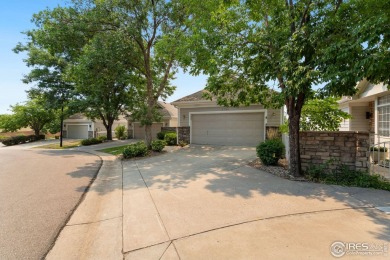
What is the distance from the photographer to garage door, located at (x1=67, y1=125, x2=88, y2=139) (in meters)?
29.4

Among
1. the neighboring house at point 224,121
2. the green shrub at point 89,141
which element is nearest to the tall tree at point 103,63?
the neighboring house at point 224,121

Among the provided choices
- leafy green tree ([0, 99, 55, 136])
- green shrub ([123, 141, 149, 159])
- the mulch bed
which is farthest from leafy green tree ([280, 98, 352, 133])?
leafy green tree ([0, 99, 55, 136])

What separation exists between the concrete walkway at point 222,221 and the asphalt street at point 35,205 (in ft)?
0.96

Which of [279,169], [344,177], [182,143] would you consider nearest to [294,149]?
Result: [279,169]

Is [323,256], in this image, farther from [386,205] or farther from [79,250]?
[79,250]

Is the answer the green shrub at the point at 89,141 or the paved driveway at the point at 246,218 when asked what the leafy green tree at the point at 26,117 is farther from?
the paved driveway at the point at 246,218

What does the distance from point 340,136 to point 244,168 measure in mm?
3149

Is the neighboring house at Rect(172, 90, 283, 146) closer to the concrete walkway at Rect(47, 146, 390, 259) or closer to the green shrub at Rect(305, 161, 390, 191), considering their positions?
the green shrub at Rect(305, 161, 390, 191)

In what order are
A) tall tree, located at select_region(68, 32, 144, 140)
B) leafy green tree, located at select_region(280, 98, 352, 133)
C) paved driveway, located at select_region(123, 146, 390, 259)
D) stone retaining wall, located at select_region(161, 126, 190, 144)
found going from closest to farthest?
paved driveway, located at select_region(123, 146, 390, 259) → leafy green tree, located at select_region(280, 98, 352, 133) → tall tree, located at select_region(68, 32, 144, 140) → stone retaining wall, located at select_region(161, 126, 190, 144)

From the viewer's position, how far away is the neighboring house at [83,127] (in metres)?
28.4

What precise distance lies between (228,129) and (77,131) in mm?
24426

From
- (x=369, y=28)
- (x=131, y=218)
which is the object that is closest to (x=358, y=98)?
(x=369, y=28)

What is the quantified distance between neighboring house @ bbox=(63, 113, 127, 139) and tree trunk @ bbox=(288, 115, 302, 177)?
26202 millimetres

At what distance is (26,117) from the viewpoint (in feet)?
84.1
